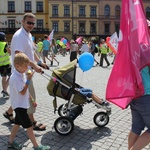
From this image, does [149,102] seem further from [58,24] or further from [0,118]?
[58,24]

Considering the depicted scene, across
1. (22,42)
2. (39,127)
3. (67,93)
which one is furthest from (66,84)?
(22,42)

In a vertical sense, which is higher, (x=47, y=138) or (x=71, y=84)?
(x=71, y=84)

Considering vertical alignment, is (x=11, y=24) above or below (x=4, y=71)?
above

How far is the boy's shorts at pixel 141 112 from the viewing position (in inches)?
110

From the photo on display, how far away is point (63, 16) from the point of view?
56344 millimetres

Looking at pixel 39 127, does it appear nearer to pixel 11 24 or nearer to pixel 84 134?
pixel 84 134

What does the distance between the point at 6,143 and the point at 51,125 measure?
0.97 m

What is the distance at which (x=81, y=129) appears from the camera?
447cm

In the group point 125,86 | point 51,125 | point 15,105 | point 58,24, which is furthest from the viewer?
point 58,24

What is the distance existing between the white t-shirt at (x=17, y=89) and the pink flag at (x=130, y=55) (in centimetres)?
121

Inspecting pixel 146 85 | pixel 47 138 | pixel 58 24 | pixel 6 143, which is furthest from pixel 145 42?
pixel 58 24

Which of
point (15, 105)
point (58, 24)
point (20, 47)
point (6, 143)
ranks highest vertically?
point (58, 24)

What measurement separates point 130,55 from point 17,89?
5.04 ft

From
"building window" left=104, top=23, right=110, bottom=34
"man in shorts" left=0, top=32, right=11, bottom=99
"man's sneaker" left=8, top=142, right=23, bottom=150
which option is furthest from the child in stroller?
"building window" left=104, top=23, right=110, bottom=34
